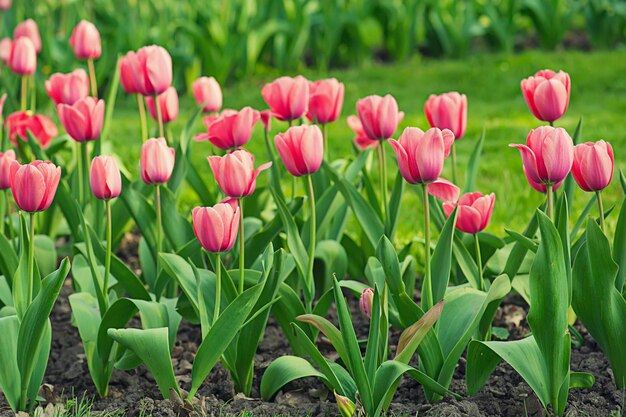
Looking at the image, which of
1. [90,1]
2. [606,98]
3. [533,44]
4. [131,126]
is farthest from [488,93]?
[90,1]

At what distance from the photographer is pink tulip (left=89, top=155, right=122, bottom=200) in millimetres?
2465

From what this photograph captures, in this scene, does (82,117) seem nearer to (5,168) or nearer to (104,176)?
(5,168)

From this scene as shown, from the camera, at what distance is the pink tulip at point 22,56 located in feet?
Answer: 12.5

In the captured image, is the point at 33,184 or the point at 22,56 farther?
the point at 22,56

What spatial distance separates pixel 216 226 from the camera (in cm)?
229

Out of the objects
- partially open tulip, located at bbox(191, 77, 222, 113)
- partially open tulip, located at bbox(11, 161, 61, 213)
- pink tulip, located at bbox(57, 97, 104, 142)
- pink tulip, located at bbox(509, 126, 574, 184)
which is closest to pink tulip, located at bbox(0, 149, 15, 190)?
pink tulip, located at bbox(57, 97, 104, 142)

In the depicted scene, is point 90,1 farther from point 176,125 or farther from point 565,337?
point 565,337

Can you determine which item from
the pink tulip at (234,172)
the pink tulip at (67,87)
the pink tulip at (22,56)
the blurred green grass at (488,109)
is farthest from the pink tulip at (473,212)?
the pink tulip at (22,56)

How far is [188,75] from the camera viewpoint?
6691 millimetres

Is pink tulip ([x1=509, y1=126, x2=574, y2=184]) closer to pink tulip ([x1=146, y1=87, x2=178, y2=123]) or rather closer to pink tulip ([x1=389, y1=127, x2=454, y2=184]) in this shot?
pink tulip ([x1=389, y1=127, x2=454, y2=184])

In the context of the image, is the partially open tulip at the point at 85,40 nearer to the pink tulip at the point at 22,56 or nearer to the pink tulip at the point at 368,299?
the pink tulip at the point at 22,56

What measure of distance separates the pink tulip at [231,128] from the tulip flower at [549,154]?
0.85 metres

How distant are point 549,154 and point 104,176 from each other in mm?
1086

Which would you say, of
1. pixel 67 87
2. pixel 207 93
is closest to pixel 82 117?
pixel 67 87
